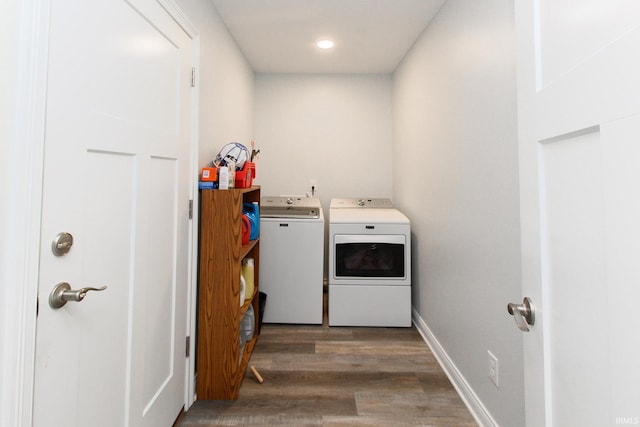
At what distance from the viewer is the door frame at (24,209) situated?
2.36 ft

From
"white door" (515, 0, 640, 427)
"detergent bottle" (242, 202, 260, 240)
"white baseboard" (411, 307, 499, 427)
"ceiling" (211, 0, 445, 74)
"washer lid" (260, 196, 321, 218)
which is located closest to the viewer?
"white door" (515, 0, 640, 427)

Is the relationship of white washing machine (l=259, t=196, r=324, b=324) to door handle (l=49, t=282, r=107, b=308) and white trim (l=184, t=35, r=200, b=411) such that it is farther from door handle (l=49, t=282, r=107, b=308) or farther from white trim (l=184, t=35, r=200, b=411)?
door handle (l=49, t=282, r=107, b=308)

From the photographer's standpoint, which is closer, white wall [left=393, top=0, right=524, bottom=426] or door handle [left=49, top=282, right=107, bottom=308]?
door handle [left=49, top=282, right=107, bottom=308]

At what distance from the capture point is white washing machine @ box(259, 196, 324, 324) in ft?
8.86

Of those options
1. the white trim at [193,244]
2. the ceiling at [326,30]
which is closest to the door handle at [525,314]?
the white trim at [193,244]

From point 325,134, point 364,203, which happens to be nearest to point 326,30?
point 325,134

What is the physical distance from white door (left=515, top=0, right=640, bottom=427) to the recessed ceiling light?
215cm

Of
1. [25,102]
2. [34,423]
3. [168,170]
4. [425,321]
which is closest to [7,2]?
[25,102]

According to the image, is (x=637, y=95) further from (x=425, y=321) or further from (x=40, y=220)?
(x=425, y=321)

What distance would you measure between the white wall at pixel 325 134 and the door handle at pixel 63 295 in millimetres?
2746

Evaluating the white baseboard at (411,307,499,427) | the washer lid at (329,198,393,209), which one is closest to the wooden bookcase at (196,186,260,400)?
the white baseboard at (411,307,499,427)

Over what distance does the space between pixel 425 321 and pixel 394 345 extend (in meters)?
0.32

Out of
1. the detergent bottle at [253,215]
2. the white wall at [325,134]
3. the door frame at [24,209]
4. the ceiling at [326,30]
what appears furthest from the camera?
the white wall at [325,134]

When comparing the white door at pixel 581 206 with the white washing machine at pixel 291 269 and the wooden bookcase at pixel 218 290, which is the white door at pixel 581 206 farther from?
the white washing machine at pixel 291 269
